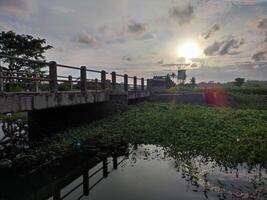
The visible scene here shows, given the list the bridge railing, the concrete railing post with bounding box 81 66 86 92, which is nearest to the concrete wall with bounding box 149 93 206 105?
the bridge railing

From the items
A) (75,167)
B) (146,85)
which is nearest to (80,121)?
(75,167)

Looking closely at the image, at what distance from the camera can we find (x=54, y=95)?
43.9ft

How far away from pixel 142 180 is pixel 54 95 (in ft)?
20.5

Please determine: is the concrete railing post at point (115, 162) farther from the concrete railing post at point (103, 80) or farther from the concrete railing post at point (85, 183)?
the concrete railing post at point (103, 80)

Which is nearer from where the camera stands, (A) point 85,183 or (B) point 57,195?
(B) point 57,195

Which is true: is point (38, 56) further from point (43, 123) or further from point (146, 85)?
point (43, 123)

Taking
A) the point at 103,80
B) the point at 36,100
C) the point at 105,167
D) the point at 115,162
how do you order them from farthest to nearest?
1. the point at 103,80
2. the point at 36,100
3. the point at 115,162
4. the point at 105,167

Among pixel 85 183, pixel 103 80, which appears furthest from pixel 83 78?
pixel 85 183

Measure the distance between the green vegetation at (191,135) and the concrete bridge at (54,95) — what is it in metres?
1.69

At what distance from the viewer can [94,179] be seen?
30.8ft

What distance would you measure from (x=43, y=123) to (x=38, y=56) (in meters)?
21.5

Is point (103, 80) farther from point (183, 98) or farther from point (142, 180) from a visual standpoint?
point (183, 98)

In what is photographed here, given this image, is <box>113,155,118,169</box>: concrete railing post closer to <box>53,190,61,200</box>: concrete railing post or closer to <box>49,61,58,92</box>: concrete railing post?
<box>53,190,61,200</box>: concrete railing post

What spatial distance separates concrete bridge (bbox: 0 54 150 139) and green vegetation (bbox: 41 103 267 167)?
169 centimetres
